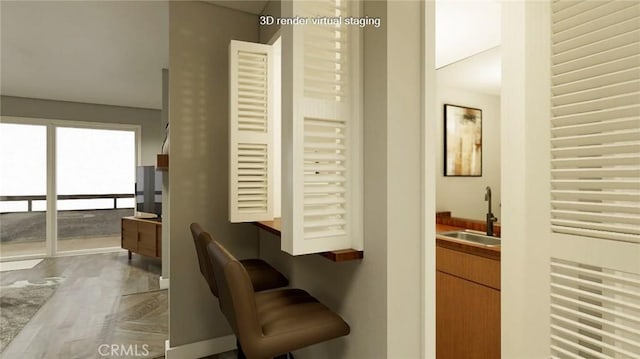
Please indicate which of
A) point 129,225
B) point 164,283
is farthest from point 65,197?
point 164,283

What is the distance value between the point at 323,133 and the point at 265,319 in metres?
0.82

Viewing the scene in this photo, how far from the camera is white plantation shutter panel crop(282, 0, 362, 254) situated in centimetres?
142

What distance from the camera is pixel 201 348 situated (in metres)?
2.56

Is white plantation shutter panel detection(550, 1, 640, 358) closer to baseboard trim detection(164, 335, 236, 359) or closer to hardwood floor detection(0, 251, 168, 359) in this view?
baseboard trim detection(164, 335, 236, 359)

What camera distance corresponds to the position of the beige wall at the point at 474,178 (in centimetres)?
292

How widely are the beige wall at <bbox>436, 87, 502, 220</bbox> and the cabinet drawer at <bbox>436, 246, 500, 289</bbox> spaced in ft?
2.80

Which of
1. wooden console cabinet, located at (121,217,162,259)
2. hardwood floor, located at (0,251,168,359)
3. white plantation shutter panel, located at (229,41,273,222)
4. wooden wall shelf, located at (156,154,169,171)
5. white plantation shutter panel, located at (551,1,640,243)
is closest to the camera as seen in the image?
white plantation shutter panel, located at (551,1,640,243)

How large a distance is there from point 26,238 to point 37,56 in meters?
3.55

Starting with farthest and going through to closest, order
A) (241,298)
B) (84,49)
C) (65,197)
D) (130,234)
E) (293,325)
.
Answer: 1. (65,197)
2. (130,234)
3. (84,49)
4. (293,325)
5. (241,298)

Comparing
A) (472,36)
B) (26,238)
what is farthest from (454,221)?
(26,238)

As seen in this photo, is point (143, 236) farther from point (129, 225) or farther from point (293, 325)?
point (293, 325)

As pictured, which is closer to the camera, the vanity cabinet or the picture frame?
the vanity cabinet

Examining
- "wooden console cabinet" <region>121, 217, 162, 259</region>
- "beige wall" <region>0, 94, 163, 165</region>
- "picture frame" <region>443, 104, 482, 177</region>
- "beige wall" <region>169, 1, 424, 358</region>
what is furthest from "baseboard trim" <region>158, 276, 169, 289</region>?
"picture frame" <region>443, 104, 482, 177</region>

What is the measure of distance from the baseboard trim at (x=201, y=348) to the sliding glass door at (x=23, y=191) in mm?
4608
